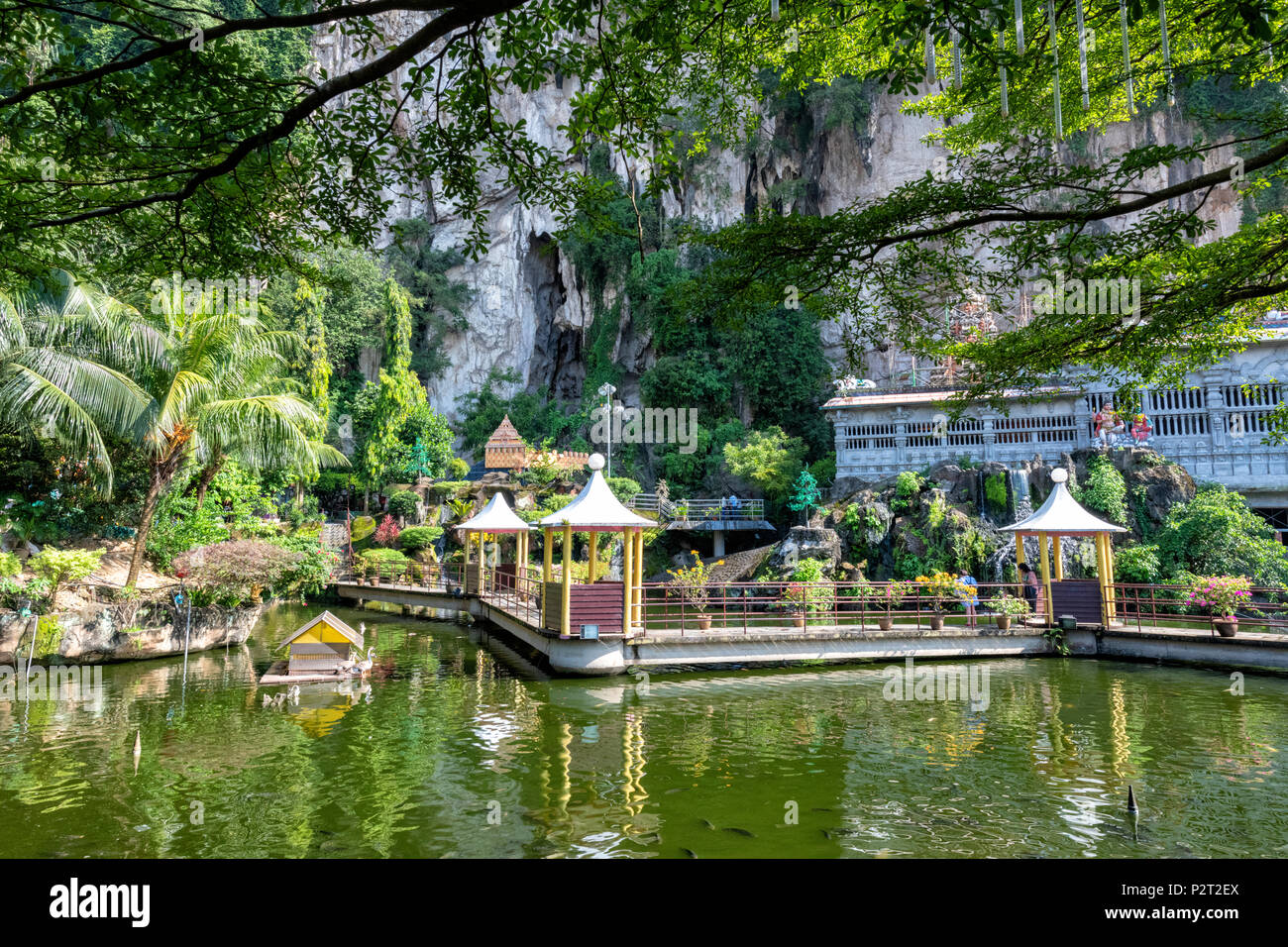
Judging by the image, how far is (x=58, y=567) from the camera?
13859 mm

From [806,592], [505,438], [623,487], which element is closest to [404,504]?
[505,438]

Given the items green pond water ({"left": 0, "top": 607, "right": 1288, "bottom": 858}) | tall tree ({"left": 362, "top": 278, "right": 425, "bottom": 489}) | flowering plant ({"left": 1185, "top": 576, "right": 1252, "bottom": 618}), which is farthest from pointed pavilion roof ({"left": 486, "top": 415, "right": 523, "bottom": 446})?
flowering plant ({"left": 1185, "top": 576, "right": 1252, "bottom": 618})

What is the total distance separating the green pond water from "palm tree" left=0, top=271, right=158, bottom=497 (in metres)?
5.63

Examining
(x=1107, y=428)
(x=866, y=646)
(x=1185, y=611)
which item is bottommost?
(x=866, y=646)

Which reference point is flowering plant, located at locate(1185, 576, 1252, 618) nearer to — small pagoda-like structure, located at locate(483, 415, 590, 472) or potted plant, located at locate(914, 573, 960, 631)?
potted plant, located at locate(914, 573, 960, 631)

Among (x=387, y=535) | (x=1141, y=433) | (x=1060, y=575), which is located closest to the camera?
(x=1060, y=575)

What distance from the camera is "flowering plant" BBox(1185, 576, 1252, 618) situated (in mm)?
14492

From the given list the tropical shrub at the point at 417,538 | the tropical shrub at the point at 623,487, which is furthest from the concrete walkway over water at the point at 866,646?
the tropical shrub at the point at 417,538

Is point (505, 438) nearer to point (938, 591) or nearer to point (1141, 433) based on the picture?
point (938, 591)

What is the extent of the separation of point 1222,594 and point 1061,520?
10.4 ft

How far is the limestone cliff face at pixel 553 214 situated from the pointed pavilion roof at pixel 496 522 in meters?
16.6

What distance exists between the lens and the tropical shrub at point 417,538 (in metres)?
29.8

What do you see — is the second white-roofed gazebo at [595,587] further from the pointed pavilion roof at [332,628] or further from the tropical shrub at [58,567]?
the tropical shrub at [58,567]

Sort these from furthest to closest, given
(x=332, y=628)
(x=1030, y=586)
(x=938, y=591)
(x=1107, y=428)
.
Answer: (x=1107, y=428) → (x=938, y=591) → (x=1030, y=586) → (x=332, y=628)
